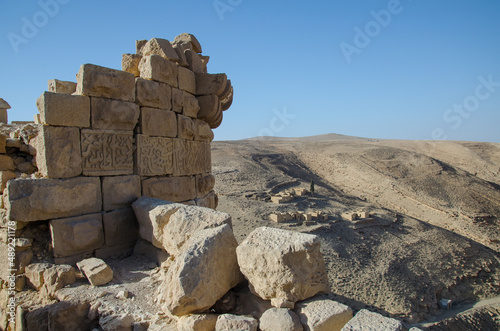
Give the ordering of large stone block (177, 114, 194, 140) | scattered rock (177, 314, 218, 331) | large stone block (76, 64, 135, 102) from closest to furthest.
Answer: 1. scattered rock (177, 314, 218, 331)
2. large stone block (76, 64, 135, 102)
3. large stone block (177, 114, 194, 140)

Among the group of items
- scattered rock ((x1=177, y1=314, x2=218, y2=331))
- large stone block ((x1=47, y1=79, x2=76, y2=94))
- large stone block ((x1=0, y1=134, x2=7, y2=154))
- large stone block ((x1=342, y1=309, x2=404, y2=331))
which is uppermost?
large stone block ((x1=47, y1=79, x2=76, y2=94))

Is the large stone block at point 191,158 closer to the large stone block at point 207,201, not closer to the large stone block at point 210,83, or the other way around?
the large stone block at point 207,201

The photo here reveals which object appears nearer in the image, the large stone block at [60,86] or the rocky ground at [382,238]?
the rocky ground at [382,238]

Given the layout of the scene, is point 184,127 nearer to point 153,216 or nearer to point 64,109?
point 64,109

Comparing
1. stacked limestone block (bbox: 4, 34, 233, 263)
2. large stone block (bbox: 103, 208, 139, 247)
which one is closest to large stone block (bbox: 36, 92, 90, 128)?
stacked limestone block (bbox: 4, 34, 233, 263)

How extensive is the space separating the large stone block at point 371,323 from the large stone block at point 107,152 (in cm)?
322

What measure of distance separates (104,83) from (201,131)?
6.49 ft

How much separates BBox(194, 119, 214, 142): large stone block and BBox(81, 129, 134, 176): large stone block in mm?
1379

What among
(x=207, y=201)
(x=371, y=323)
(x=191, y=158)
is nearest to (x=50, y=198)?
(x=191, y=158)

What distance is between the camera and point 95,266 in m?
3.26

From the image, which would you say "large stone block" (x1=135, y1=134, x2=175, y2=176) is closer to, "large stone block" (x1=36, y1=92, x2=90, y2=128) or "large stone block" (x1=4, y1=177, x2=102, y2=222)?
"large stone block" (x1=4, y1=177, x2=102, y2=222)

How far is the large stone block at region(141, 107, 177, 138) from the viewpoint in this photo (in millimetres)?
4432

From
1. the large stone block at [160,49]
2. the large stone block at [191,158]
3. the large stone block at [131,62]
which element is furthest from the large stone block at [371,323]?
the large stone block at [131,62]

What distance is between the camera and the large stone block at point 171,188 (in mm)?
4533
